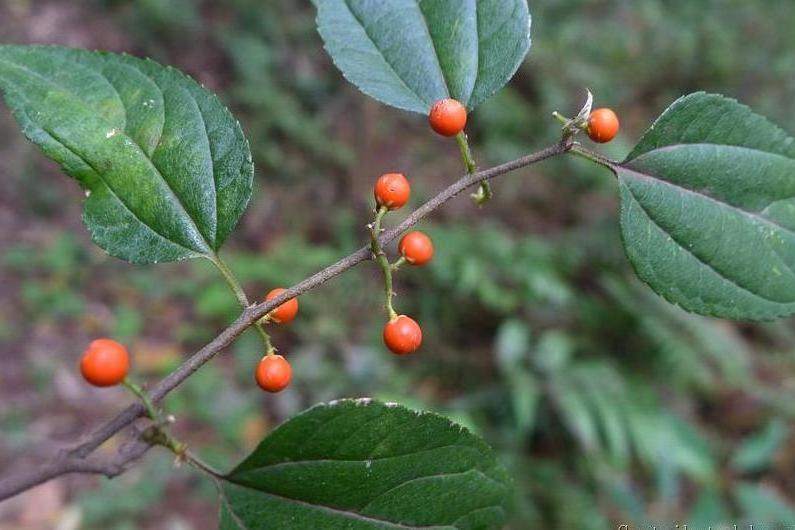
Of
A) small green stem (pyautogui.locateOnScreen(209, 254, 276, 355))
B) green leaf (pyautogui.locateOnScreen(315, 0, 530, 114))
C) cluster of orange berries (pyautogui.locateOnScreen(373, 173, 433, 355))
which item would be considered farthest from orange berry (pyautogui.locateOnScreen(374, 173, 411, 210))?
small green stem (pyautogui.locateOnScreen(209, 254, 276, 355))

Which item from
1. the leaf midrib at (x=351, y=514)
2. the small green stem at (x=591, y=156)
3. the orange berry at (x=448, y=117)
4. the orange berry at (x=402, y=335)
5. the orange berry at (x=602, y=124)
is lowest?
the leaf midrib at (x=351, y=514)

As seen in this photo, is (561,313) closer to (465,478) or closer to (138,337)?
(138,337)

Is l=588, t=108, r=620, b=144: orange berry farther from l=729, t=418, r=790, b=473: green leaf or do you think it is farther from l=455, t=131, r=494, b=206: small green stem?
l=729, t=418, r=790, b=473: green leaf

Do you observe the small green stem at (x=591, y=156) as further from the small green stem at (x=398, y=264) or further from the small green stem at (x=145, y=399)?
the small green stem at (x=145, y=399)

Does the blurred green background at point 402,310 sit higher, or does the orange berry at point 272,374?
the blurred green background at point 402,310

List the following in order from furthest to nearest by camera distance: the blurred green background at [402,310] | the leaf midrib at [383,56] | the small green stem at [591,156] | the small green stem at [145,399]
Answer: the blurred green background at [402,310], the leaf midrib at [383,56], the small green stem at [591,156], the small green stem at [145,399]

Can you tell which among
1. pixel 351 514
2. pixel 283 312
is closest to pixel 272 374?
pixel 283 312

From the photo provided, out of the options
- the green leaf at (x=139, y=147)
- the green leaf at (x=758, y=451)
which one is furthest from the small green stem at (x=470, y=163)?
the green leaf at (x=758, y=451)
